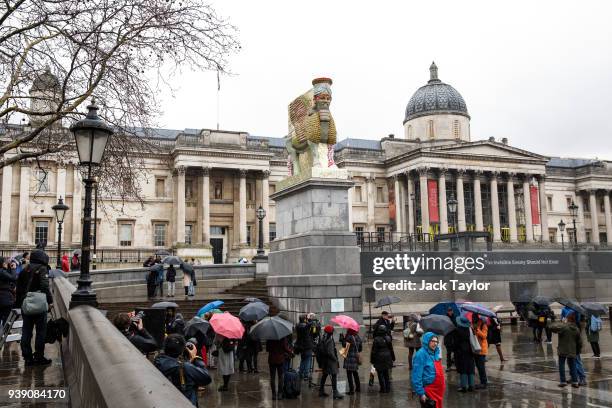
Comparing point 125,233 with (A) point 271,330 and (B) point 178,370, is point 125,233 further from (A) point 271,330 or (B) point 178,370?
(B) point 178,370

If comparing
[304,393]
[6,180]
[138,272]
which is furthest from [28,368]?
[6,180]

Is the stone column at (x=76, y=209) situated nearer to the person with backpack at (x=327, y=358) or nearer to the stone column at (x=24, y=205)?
the stone column at (x=24, y=205)

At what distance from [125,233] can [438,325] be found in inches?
1699

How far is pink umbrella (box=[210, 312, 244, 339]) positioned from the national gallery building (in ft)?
113

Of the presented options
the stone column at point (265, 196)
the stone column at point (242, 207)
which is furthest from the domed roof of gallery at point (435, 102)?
the stone column at point (242, 207)

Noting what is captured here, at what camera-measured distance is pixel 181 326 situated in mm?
11859

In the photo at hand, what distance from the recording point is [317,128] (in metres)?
18.6

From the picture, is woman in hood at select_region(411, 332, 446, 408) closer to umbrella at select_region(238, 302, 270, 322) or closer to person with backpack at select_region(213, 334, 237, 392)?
person with backpack at select_region(213, 334, 237, 392)

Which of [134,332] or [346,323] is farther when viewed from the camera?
Answer: [346,323]

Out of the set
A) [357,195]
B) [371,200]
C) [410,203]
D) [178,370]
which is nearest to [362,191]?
[357,195]

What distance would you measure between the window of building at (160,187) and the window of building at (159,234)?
279cm

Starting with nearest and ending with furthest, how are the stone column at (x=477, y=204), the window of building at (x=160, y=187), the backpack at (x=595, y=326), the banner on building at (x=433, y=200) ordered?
the backpack at (x=595, y=326), the window of building at (x=160, y=187), the banner on building at (x=433, y=200), the stone column at (x=477, y=204)

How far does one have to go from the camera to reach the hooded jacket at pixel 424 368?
825 cm

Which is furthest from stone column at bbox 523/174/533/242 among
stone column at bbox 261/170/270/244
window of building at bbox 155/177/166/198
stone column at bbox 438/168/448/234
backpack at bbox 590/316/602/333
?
backpack at bbox 590/316/602/333
